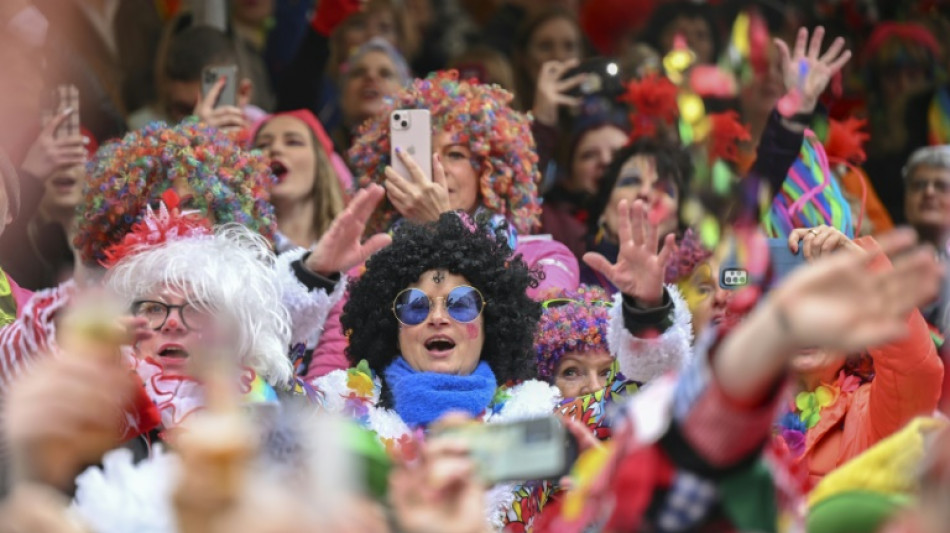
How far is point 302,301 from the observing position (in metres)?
5.15

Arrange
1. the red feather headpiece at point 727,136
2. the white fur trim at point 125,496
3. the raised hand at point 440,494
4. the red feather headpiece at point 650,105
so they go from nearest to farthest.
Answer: the raised hand at point 440,494 < the white fur trim at point 125,496 < the red feather headpiece at point 727,136 < the red feather headpiece at point 650,105

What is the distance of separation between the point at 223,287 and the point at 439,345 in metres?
0.71

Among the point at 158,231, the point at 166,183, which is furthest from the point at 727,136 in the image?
the point at 158,231

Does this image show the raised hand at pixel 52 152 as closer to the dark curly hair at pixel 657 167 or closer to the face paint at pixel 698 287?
the dark curly hair at pixel 657 167

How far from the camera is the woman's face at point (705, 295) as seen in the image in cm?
488

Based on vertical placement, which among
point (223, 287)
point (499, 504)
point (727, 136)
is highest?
point (727, 136)

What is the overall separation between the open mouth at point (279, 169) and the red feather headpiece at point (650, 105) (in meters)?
1.33

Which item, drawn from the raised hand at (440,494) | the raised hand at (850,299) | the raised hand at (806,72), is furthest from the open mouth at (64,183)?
the raised hand at (850,299)

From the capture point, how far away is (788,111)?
5785mm

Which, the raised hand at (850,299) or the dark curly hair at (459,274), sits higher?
the dark curly hair at (459,274)

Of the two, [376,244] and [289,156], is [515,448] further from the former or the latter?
[289,156]

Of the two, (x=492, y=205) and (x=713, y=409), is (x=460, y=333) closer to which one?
(x=492, y=205)

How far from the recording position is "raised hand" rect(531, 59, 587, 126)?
661 centimetres

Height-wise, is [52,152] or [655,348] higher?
[52,152]
